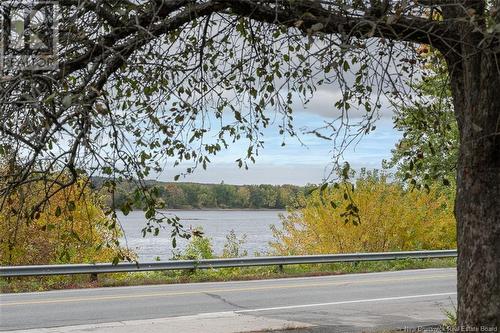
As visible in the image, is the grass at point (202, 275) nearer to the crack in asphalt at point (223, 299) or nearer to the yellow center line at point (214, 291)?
the yellow center line at point (214, 291)

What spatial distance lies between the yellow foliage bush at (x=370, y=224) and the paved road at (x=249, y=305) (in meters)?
5.86

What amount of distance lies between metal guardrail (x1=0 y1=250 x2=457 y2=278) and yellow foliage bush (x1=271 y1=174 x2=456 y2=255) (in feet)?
5.99

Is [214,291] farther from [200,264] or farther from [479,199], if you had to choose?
[479,199]

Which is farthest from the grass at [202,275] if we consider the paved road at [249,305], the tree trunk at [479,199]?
the tree trunk at [479,199]

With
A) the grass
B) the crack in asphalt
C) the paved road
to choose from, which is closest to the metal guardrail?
the grass

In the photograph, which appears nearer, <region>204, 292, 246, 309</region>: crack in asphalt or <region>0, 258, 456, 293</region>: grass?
<region>204, 292, 246, 309</region>: crack in asphalt

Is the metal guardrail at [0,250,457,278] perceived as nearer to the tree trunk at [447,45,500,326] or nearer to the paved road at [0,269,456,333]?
the paved road at [0,269,456,333]

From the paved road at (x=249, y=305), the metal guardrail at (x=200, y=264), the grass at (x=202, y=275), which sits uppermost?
the metal guardrail at (x=200, y=264)

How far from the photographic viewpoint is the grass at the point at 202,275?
16000 millimetres

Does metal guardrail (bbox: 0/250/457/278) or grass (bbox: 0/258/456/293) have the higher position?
metal guardrail (bbox: 0/250/457/278)

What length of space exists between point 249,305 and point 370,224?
1126cm

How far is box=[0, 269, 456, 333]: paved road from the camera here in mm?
11633

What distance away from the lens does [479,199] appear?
6.38 meters

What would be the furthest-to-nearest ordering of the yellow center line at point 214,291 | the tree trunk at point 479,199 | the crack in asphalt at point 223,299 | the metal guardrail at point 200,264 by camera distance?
the metal guardrail at point 200,264
the yellow center line at point 214,291
the crack in asphalt at point 223,299
the tree trunk at point 479,199
